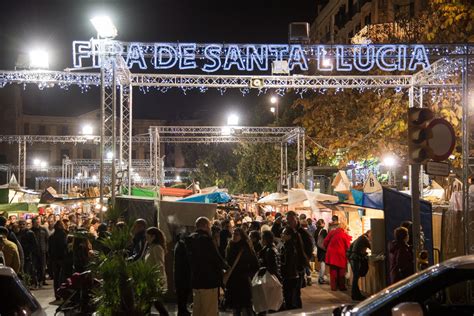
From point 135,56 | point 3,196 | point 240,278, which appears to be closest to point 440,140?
point 240,278

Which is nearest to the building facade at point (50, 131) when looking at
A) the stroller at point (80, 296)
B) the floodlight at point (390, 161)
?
the floodlight at point (390, 161)

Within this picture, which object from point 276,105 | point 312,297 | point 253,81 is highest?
point 276,105

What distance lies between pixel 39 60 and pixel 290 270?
33.0 feet

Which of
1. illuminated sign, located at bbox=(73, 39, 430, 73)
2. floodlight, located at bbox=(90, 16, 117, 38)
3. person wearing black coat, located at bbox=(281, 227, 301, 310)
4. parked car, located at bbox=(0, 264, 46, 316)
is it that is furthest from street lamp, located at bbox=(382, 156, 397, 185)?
parked car, located at bbox=(0, 264, 46, 316)

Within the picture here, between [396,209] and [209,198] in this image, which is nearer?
[396,209]

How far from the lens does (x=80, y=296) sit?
10.3m

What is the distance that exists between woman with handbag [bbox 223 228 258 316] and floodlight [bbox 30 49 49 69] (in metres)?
10.4

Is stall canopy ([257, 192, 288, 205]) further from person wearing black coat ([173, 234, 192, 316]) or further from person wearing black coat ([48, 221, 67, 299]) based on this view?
person wearing black coat ([173, 234, 192, 316])

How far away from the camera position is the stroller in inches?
400

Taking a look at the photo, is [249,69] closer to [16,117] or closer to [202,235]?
[202,235]

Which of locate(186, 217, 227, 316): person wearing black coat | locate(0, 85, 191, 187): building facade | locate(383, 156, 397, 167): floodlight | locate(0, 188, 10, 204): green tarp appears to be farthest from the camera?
locate(0, 85, 191, 187): building facade

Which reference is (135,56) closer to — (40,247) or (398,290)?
(40,247)

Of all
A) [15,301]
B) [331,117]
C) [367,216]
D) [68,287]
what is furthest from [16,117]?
[15,301]

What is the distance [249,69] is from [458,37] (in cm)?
767
